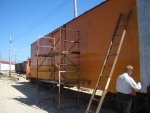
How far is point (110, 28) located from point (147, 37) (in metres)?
2.02

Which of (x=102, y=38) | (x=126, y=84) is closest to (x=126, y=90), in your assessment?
(x=126, y=84)

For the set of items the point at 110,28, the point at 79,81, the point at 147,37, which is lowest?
the point at 79,81

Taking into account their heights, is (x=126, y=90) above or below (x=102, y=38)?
below

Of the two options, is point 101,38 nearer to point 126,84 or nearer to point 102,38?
point 102,38

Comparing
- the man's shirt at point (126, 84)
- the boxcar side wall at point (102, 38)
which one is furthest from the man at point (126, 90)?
the boxcar side wall at point (102, 38)

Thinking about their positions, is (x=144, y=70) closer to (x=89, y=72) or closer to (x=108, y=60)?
(x=108, y=60)

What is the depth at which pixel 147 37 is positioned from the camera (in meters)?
6.41

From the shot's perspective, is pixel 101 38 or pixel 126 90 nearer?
pixel 126 90

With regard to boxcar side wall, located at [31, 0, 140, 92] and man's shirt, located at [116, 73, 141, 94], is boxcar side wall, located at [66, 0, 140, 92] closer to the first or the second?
boxcar side wall, located at [31, 0, 140, 92]

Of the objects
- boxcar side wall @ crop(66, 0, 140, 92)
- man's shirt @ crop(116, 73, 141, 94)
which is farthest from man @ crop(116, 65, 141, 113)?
boxcar side wall @ crop(66, 0, 140, 92)

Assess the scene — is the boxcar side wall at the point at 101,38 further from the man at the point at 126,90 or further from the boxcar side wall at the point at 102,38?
the man at the point at 126,90

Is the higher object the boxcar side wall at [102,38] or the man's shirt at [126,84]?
the boxcar side wall at [102,38]

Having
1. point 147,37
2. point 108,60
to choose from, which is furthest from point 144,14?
point 108,60

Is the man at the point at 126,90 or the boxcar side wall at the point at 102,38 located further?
the boxcar side wall at the point at 102,38
